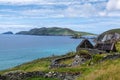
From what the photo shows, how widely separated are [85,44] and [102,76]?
165ft

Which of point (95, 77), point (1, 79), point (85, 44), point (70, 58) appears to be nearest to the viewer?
point (95, 77)

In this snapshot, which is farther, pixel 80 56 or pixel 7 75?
pixel 80 56

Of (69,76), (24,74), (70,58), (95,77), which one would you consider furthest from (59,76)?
(70,58)

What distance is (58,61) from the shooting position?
58.9 metres

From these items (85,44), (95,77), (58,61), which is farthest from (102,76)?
(85,44)

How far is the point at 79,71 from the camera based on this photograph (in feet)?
113

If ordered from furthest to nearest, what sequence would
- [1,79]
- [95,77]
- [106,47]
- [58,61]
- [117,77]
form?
[106,47]
[58,61]
[1,79]
[95,77]
[117,77]

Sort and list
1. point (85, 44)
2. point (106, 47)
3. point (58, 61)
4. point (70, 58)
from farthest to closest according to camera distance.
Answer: point (85, 44)
point (106, 47)
point (70, 58)
point (58, 61)

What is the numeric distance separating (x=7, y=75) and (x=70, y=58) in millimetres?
30647

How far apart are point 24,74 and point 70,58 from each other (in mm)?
30308

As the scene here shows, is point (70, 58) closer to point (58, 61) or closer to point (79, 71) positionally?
point (58, 61)

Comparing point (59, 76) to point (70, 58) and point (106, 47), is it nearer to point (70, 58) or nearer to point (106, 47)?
point (70, 58)

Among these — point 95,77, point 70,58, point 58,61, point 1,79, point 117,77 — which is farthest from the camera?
point 70,58

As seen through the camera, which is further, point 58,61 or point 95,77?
point 58,61
